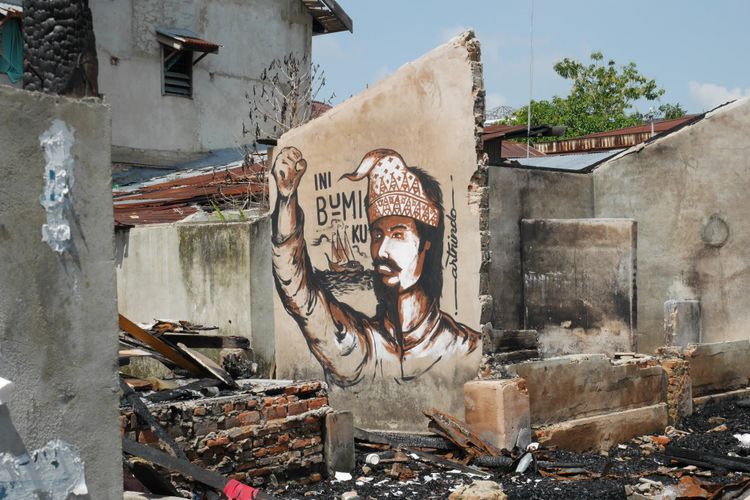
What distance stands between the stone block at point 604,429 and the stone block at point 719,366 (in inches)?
43.8

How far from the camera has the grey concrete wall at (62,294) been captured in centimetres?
367

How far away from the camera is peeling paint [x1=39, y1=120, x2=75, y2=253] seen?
380 cm

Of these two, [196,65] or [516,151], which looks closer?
[196,65]

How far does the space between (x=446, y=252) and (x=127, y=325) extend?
9.83 ft

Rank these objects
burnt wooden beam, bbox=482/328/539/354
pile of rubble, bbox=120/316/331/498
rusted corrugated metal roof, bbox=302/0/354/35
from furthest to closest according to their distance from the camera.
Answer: rusted corrugated metal roof, bbox=302/0/354/35
burnt wooden beam, bbox=482/328/539/354
pile of rubble, bbox=120/316/331/498

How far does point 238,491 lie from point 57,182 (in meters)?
2.68

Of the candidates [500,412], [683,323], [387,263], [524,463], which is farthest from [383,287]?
[683,323]

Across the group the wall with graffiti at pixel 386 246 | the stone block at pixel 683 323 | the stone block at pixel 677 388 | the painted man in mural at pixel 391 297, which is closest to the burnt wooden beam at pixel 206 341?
the wall with graffiti at pixel 386 246

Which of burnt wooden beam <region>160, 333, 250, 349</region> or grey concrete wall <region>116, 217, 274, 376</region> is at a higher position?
grey concrete wall <region>116, 217, 274, 376</region>

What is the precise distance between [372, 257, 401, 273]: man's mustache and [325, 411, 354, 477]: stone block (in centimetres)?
192

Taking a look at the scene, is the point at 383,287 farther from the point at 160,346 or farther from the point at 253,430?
the point at 253,430

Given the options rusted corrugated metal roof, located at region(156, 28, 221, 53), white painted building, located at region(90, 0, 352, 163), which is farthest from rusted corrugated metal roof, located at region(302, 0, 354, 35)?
rusted corrugated metal roof, located at region(156, 28, 221, 53)

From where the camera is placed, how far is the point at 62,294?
12.6 feet
